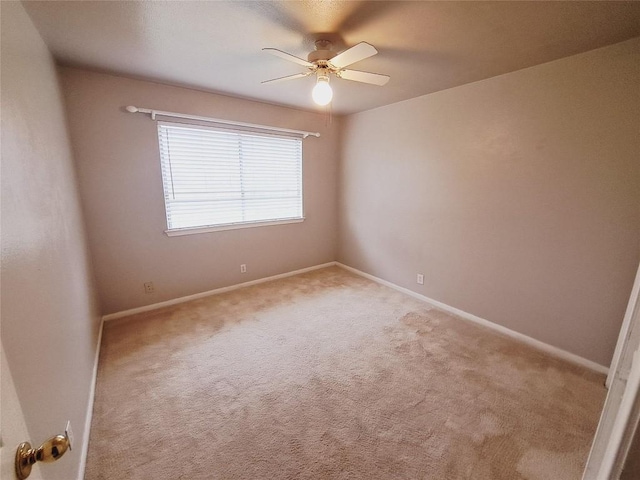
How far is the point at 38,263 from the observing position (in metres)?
1.13

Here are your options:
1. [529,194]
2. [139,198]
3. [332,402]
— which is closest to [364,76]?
[529,194]

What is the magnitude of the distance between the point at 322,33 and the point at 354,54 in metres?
0.30

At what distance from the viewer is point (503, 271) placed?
2.51 m

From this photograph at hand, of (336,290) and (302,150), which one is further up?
(302,150)

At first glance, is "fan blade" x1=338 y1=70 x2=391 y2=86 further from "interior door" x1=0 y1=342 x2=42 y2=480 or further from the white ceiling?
"interior door" x1=0 y1=342 x2=42 y2=480

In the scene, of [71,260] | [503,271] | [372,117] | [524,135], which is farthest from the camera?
[372,117]

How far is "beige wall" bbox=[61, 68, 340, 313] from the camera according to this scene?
Answer: 2.42 m

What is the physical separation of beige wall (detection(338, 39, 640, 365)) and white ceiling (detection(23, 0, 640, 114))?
0.28 meters

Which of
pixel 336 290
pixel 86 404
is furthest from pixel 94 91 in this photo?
pixel 336 290

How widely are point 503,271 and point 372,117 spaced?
2383 mm

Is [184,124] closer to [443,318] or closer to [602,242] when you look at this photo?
[443,318]

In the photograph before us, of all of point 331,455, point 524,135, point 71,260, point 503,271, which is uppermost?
point 524,135

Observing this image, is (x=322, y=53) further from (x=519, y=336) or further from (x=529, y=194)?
(x=519, y=336)

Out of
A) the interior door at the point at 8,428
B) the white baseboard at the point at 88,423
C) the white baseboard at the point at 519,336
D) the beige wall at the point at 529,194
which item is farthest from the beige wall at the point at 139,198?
the interior door at the point at 8,428
